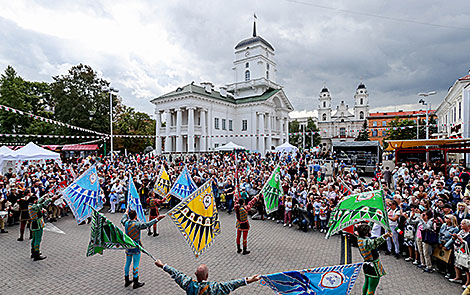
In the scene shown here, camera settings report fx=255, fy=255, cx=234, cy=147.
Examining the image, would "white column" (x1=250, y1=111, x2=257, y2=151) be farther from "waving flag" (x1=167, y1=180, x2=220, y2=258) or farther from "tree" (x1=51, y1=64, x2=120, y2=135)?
"waving flag" (x1=167, y1=180, x2=220, y2=258)

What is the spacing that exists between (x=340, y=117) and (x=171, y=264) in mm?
107143

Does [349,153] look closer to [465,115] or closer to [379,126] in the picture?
[465,115]

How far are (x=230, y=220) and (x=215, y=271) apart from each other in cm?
526

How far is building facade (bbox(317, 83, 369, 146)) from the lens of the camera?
321 feet

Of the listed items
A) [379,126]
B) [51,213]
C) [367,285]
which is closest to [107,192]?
[51,213]

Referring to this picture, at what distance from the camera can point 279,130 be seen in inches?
1984

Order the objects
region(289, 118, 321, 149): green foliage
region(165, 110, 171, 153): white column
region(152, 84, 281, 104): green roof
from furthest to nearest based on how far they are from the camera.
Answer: region(289, 118, 321, 149): green foliage → region(165, 110, 171, 153): white column → region(152, 84, 281, 104): green roof

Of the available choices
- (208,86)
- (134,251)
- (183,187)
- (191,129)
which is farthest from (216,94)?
(134,251)

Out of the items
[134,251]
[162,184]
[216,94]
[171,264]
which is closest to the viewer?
[134,251]

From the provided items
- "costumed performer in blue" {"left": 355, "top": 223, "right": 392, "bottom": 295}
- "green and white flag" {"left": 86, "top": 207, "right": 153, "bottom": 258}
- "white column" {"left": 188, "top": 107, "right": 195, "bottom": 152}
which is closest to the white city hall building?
"white column" {"left": 188, "top": 107, "right": 195, "bottom": 152}

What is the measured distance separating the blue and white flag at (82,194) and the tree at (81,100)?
123 ft

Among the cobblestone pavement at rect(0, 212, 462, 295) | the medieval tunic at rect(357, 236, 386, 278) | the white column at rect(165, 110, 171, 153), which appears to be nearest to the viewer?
the medieval tunic at rect(357, 236, 386, 278)

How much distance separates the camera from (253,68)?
4903 cm

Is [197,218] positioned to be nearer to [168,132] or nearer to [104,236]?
[104,236]
